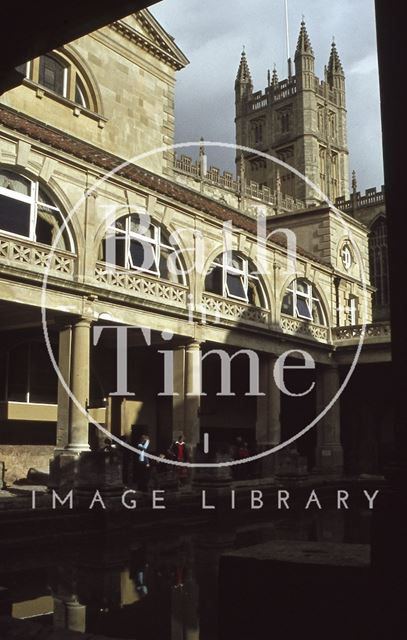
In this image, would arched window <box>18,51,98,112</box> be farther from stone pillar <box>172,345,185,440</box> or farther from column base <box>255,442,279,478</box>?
column base <box>255,442,279,478</box>

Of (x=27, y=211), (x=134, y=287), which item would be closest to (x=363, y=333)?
(x=134, y=287)

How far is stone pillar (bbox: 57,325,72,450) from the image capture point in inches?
692

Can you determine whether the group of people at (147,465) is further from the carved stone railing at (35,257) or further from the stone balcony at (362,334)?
the stone balcony at (362,334)

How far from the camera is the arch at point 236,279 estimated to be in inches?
→ 941

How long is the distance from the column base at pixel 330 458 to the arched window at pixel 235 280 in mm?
6709

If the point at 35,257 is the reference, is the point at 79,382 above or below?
below

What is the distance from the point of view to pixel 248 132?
96.8 m

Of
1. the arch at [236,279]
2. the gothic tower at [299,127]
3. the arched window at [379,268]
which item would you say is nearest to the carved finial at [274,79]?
the gothic tower at [299,127]

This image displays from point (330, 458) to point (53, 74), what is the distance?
17807 mm

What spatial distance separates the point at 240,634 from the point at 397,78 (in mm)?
3486

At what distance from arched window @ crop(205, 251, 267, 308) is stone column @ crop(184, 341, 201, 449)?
2.96 metres

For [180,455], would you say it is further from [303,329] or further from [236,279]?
[303,329]

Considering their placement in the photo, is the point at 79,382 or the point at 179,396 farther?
the point at 179,396

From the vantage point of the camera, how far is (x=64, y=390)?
17906 mm
